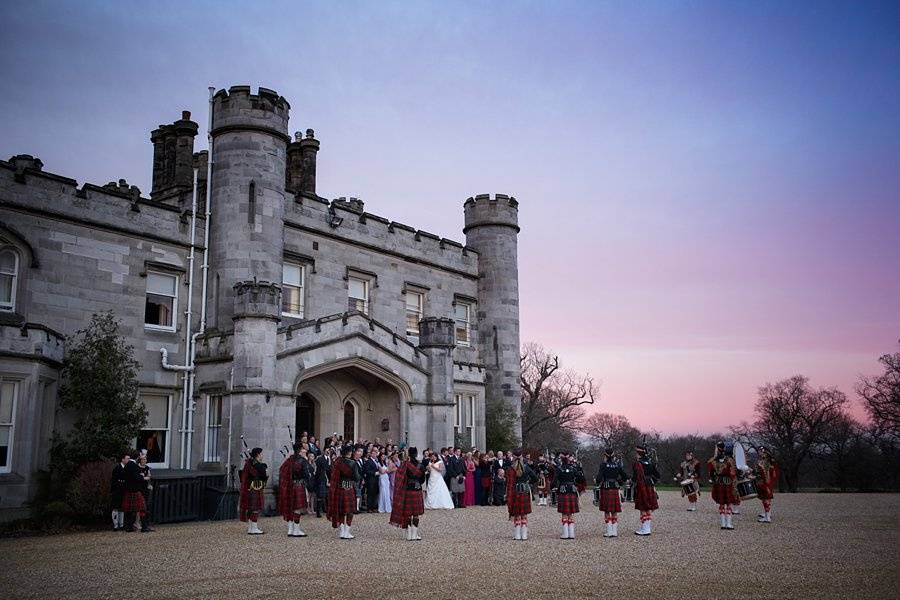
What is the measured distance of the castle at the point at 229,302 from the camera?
1886 cm

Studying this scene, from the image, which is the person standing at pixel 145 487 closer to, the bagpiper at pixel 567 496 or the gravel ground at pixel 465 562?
the gravel ground at pixel 465 562

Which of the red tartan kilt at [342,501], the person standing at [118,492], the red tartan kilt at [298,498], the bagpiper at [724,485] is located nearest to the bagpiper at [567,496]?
the bagpiper at [724,485]

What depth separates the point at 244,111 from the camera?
23047 mm

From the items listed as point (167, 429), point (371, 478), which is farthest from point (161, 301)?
point (371, 478)

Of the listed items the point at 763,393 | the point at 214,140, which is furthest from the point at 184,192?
the point at 763,393

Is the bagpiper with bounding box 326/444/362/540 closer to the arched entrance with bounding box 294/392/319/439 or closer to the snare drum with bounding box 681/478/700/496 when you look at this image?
the snare drum with bounding box 681/478/700/496

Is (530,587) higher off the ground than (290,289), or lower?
lower

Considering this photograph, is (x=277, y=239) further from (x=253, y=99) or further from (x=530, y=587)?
(x=530, y=587)

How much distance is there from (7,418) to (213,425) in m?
5.25

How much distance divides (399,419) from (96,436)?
916cm

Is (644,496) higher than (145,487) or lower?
lower

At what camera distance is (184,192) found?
78.7ft

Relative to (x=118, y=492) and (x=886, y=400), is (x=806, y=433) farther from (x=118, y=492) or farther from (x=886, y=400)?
(x=118, y=492)

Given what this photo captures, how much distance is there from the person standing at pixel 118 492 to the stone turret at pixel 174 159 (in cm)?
1086
